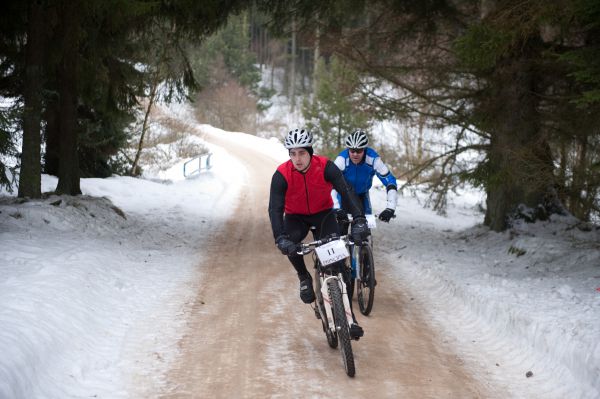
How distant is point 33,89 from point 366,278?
7402 millimetres

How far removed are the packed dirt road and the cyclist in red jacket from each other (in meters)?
0.55

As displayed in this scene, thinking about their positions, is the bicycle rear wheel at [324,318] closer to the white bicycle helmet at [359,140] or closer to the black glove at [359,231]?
the black glove at [359,231]

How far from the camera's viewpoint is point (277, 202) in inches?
233

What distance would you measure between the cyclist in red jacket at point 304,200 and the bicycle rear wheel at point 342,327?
0.47 feet

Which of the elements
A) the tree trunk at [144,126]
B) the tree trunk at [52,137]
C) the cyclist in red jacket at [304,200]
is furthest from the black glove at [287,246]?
the tree trunk at [144,126]

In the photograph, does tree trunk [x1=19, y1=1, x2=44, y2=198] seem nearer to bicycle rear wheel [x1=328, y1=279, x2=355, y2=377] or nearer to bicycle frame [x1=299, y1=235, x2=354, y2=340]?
bicycle frame [x1=299, y1=235, x2=354, y2=340]

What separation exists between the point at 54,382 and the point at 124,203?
1311 centimetres

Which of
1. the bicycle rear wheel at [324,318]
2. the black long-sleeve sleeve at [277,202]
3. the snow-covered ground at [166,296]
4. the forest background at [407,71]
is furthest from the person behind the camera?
the forest background at [407,71]

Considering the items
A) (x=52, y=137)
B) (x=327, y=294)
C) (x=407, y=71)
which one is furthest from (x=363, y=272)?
(x=52, y=137)

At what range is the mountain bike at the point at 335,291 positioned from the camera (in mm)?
5414

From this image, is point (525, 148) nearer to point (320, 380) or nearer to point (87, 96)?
point (320, 380)

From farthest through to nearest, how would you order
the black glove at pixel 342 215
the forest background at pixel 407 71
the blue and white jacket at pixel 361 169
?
the forest background at pixel 407 71 → the blue and white jacket at pixel 361 169 → the black glove at pixel 342 215

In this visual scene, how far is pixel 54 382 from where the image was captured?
5.09 metres

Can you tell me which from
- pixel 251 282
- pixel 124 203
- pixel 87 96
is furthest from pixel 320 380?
pixel 124 203
